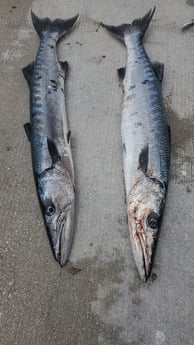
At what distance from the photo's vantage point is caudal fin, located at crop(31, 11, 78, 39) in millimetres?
4664

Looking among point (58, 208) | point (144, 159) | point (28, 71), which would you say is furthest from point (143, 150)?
point (28, 71)

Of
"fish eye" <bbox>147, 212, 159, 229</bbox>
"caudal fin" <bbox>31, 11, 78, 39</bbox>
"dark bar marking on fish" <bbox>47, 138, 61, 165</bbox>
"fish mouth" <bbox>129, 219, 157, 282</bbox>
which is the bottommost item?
"fish mouth" <bbox>129, 219, 157, 282</bbox>

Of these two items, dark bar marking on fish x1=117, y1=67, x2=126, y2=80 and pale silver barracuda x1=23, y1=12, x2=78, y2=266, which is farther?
dark bar marking on fish x1=117, y1=67, x2=126, y2=80

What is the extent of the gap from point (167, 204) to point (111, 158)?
68 cm

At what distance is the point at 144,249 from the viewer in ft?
10.7

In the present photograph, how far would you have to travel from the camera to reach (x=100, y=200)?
3695mm

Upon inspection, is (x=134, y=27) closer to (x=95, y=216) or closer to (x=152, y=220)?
(x=95, y=216)

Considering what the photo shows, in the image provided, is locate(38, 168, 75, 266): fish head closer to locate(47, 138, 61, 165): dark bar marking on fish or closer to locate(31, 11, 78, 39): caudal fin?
locate(47, 138, 61, 165): dark bar marking on fish

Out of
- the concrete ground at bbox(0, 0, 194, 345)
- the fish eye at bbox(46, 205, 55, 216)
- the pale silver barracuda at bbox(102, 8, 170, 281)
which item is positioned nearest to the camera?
the concrete ground at bbox(0, 0, 194, 345)

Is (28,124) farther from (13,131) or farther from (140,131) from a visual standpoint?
(140,131)

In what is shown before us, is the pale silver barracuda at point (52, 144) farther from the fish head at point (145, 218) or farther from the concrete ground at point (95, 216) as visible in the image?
the fish head at point (145, 218)

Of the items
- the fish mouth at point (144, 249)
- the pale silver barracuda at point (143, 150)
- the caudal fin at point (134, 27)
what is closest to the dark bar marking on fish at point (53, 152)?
the pale silver barracuda at point (143, 150)

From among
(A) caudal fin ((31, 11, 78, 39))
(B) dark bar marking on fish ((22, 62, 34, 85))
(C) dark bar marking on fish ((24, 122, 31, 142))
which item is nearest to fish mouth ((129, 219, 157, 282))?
(C) dark bar marking on fish ((24, 122, 31, 142))

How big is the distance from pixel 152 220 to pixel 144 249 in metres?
0.23
